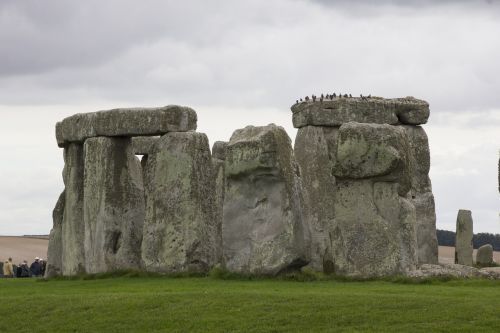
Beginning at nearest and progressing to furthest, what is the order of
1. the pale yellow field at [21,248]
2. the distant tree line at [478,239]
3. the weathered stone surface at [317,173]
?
the weathered stone surface at [317,173], the pale yellow field at [21,248], the distant tree line at [478,239]

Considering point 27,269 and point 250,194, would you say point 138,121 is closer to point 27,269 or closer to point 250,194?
point 250,194

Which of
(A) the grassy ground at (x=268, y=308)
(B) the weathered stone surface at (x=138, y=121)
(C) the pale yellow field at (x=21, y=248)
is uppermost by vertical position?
(B) the weathered stone surface at (x=138, y=121)

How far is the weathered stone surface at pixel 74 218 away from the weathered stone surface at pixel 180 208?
3.14m

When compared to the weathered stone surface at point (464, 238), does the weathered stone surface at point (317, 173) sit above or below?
above

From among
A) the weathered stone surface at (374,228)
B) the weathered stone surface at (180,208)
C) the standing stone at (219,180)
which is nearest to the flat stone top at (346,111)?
the standing stone at (219,180)

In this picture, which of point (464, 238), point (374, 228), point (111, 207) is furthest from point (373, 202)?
point (464, 238)

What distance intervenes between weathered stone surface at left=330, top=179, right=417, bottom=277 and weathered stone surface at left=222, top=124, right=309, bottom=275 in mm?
1187

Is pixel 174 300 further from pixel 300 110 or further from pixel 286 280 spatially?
pixel 300 110

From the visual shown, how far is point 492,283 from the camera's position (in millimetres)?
31766

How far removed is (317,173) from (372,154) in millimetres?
10094

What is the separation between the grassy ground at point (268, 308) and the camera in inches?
1073

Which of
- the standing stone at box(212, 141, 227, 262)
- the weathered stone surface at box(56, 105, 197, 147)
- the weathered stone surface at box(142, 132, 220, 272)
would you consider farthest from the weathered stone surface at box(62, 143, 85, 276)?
the standing stone at box(212, 141, 227, 262)

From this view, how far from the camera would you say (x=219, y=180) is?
42.9 metres

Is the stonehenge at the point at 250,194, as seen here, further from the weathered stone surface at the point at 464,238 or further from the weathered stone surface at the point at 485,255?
the weathered stone surface at the point at 485,255
